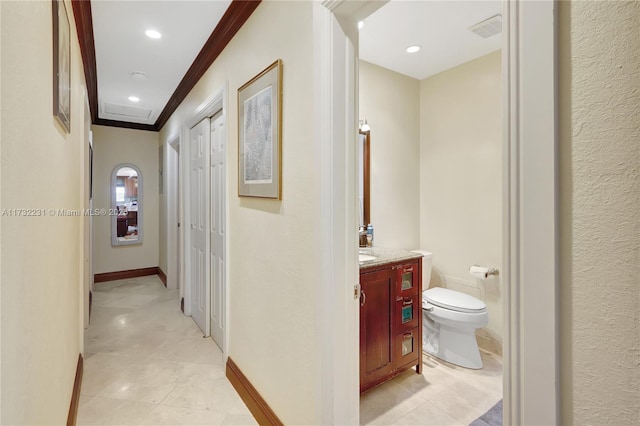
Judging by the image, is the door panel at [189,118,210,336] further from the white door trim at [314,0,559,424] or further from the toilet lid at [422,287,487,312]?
the white door trim at [314,0,559,424]

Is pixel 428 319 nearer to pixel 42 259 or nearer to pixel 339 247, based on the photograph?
pixel 339 247

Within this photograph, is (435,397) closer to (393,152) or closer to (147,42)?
(393,152)

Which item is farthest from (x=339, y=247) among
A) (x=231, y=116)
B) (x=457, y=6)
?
(x=457, y=6)

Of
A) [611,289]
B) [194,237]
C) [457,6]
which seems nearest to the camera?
[611,289]

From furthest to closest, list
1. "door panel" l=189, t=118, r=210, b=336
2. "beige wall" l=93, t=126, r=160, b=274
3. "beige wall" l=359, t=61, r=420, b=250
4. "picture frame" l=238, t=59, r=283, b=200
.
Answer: "beige wall" l=93, t=126, r=160, b=274 → "door panel" l=189, t=118, r=210, b=336 → "beige wall" l=359, t=61, r=420, b=250 → "picture frame" l=238, t=59, r=283, b=200

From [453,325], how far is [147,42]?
3205 millimetres

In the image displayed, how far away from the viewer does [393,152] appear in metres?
2.96

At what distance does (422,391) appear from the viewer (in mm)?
2156

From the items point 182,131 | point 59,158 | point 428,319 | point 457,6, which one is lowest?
point 428,319

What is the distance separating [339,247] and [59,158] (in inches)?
50.2

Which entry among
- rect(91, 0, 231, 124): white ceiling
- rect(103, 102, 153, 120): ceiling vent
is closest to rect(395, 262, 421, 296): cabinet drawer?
rect(91, 0, 231, 124): white ceiling

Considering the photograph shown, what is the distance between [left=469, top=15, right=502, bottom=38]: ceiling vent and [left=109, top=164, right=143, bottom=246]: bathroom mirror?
4.93 metres

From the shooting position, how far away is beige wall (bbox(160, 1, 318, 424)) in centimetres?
141

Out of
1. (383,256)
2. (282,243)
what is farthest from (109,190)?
(383,256)
